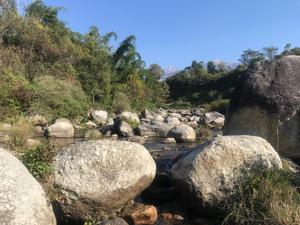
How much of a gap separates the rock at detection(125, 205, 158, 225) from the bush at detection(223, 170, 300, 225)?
4.05 ft

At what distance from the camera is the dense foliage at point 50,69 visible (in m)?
21.6

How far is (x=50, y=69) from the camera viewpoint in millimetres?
25625

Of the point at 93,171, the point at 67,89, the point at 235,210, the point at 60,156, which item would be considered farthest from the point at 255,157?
the point at 67,89

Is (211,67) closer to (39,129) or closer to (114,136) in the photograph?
(114,136)

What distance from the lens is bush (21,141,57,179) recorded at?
6500 millimetres

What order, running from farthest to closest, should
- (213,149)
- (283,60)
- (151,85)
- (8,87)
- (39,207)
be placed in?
1. (151,85)
2. (8,87)
3. (283,60)
4. (213,149)
5. (39,207)

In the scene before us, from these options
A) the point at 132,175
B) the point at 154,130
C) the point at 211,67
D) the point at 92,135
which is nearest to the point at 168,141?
the point at 154,130

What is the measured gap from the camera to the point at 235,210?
6539 millimetres

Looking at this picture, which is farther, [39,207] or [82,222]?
[82,222]

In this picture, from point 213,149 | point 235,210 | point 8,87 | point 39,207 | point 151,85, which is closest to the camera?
point 39,207

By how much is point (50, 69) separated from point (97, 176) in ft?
65.4

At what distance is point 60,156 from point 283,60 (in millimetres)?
6065

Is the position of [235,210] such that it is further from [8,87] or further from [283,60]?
[8,87]

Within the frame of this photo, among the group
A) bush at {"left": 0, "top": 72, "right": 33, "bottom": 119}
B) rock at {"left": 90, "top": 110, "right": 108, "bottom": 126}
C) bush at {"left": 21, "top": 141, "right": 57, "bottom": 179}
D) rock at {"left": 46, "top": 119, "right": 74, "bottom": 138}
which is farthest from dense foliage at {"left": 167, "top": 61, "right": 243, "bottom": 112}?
bush at {"left": 21, "top": 141, "right": 57, "bottom": 179}
